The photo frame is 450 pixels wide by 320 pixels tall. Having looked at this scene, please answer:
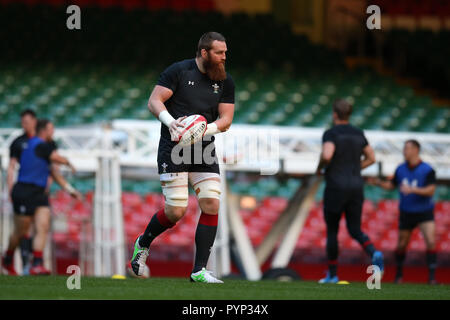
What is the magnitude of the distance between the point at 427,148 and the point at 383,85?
26.8 ft

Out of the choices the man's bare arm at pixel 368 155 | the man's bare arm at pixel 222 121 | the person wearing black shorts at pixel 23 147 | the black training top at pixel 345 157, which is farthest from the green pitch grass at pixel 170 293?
the person wearing black shorts at pixel 23 147

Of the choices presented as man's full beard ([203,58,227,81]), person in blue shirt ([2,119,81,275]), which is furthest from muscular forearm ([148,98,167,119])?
person in blue shirt ([2,119,81,275])

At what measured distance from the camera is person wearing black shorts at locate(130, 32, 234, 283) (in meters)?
6.91

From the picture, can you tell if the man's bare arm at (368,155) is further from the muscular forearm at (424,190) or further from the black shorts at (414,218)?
the black shorts at (414,218)

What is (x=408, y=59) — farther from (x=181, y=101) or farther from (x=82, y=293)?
(x=82, y=293)

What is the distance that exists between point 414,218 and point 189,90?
5.40m

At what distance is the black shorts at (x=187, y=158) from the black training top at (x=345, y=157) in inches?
106

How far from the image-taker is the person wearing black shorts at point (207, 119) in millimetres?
6910

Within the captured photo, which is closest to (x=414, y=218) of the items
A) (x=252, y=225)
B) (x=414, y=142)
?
(x=414, y=142)

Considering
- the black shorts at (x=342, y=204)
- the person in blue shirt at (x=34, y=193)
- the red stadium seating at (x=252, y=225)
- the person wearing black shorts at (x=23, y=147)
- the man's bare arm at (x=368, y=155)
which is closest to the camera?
the black shorts at (x=342, y=204)

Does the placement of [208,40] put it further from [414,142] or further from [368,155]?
[414,142]

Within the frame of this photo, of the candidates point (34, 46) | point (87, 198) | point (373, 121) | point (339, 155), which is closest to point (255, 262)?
point (339, 155)

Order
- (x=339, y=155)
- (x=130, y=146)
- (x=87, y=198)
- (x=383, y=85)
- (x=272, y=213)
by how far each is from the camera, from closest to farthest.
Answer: (x=339, y=155) < (x=130, y=146) < (x=87, y=198) < (x=272, y=213) < (x=383, y=85)
